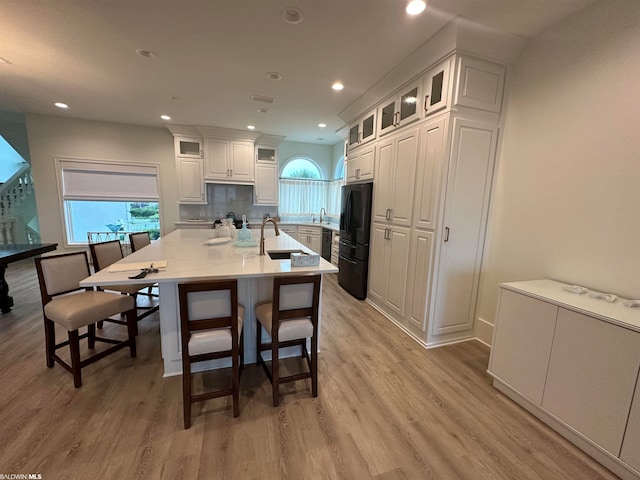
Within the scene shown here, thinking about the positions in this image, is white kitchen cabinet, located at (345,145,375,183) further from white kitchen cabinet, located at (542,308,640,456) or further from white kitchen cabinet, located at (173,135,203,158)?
white kitchen cabinet, located at (173,135,203,158)

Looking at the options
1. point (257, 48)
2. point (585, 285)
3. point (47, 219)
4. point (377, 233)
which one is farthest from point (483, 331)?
point (47, 219)

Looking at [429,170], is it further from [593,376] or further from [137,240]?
[137,240]

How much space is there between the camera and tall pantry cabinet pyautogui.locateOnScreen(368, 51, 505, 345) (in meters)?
2.23

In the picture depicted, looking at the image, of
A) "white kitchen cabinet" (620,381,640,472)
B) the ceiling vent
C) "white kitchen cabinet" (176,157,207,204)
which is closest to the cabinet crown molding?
"white kitchen cabinet" (176,157,207,204)

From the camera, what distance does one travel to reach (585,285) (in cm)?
187

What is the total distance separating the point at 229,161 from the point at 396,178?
3.61 meters

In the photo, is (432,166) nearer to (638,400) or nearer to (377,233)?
(377,233)

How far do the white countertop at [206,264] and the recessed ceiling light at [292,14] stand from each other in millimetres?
1804

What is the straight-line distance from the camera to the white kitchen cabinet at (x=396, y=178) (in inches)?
105

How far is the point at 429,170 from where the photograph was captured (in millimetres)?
2414

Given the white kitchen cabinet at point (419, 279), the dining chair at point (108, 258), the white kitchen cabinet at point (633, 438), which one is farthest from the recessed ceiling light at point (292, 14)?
the white kitchen cabinet at point (633, 438)

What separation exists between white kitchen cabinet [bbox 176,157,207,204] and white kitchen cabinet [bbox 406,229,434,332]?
4238mm

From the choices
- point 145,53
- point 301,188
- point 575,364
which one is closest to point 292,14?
point 145,53

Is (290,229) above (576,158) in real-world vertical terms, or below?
below
